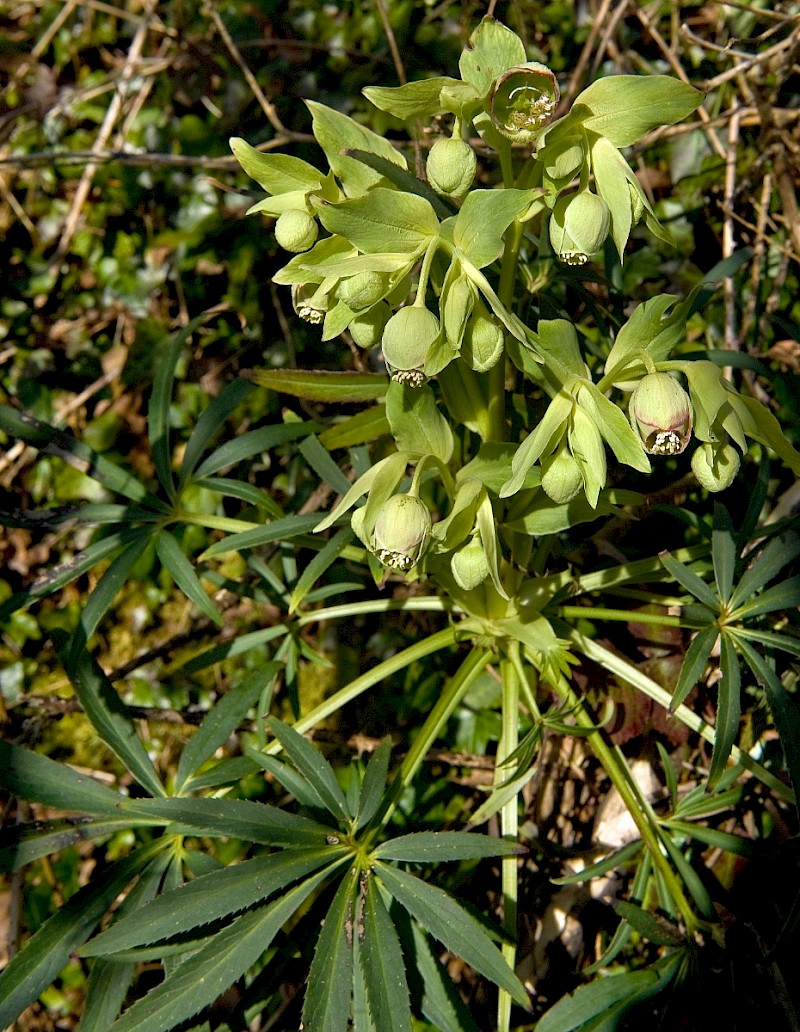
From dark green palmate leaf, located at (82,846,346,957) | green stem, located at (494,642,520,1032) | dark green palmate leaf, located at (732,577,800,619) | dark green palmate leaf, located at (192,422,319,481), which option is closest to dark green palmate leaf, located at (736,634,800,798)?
dark green palmate leaf, located at (732,577,800,619)

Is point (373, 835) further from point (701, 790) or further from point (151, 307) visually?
point (151, 307)

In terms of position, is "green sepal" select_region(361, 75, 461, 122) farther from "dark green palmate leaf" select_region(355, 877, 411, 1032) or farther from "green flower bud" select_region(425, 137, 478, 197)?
"dark green palmate leaf" select_region(355, 877, 411, 1032)

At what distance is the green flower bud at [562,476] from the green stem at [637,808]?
1.04 feet

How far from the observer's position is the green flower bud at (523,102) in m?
0.78

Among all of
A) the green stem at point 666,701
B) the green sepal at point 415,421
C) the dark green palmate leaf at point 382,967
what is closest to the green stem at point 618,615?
the green stem at point 666,701

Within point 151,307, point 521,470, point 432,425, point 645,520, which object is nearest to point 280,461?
point 151,307

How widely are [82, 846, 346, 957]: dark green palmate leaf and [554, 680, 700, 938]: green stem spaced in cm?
41

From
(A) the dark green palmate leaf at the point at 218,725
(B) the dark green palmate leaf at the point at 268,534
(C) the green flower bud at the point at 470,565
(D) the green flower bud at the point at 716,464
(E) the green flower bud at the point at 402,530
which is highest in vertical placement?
(E) the green flower bud at the point at 402,530

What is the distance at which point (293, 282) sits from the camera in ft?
2.97

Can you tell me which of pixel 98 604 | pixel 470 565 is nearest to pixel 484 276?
pixel 470 565

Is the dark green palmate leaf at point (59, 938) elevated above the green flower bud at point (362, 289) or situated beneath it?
situated beneath

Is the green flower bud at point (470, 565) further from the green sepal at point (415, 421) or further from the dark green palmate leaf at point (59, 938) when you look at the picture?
the dark green palmate leaf at point (59, 938)

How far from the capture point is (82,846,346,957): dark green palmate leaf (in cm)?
88

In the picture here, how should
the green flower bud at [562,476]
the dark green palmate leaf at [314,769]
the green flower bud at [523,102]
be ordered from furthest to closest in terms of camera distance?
the dark green palmate leaf at [314,769] → the green flower bud at [562,476] → the green flower bud at [523,102]
